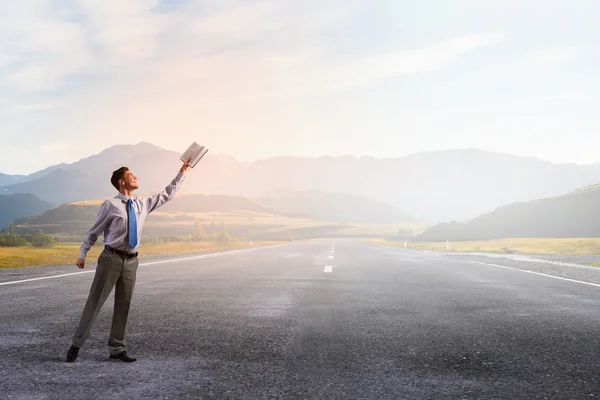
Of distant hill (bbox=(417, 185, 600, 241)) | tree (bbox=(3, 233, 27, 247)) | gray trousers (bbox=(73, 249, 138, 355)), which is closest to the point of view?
gray trousers (bbox=(73, 249, 138, 355))

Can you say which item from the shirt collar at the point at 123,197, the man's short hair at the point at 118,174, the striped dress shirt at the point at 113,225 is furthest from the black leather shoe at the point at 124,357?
the man's short hair at the point at 118,174

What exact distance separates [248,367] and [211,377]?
0.44 metres

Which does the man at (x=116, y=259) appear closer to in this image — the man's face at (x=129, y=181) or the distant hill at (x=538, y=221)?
the man's face at (x=129, y=181)

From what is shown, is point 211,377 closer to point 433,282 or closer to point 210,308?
point 210,308

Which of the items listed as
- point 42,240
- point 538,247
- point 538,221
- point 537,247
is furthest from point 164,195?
point 538,221

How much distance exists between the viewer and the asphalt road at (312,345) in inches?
163

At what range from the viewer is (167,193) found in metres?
5.74

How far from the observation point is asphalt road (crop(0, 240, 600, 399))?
13.5ft

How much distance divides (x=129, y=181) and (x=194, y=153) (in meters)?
0.87

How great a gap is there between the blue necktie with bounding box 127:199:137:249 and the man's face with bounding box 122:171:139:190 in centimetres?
14

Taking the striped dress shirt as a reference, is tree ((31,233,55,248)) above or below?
below

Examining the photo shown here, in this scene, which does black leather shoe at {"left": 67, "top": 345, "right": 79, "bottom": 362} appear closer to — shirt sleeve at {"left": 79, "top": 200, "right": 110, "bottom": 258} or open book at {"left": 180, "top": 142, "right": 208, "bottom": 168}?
shirt sleeve at {"left": 79, "top": 200, "right": 110, "bottom": 258}

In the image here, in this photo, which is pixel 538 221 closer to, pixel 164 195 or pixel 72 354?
pixel 164 195

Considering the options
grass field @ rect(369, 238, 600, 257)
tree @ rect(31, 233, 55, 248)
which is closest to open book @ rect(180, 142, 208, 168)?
tree @ rect(31, 233, 55, 248)
